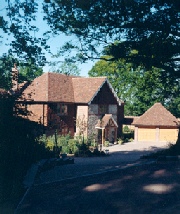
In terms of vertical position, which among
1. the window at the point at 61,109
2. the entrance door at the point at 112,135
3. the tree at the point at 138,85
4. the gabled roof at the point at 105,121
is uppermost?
the tree at the point at 138,85

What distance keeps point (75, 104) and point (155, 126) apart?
40.5ft

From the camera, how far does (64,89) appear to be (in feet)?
125

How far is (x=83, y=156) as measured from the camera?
2495 cm

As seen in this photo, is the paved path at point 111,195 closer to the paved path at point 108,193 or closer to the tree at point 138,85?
the paved path at point 108,193

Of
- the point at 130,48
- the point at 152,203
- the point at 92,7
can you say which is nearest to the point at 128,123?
the point at 130,48

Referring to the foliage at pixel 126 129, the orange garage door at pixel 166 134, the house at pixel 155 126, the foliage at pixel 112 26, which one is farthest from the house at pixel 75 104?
the foliage at pixel 112 26

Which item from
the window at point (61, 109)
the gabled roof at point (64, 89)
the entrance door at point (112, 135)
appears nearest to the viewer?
the gabled roof at point (64, 89)

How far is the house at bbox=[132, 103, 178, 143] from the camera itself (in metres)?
40.9

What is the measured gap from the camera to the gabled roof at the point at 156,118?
4088 cm

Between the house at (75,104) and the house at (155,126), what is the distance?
3570 millimetres

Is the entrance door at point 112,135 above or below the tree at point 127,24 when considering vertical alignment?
below

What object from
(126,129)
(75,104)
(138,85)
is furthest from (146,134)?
(138,85)

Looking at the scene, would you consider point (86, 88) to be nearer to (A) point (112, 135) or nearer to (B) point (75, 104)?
(B) point (75, 104)

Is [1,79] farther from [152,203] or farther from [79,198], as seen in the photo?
[152,203]
